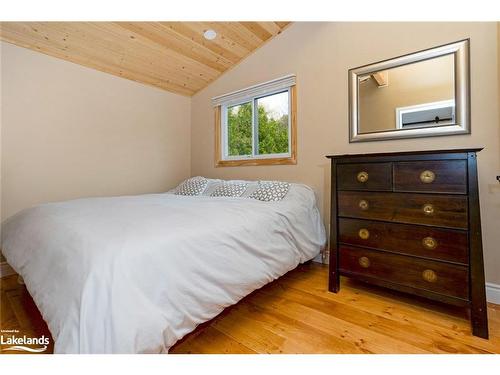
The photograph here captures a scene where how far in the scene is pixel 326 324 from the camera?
1424 millimetres

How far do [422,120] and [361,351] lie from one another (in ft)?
5.35

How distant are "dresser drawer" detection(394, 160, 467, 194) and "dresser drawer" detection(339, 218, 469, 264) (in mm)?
232

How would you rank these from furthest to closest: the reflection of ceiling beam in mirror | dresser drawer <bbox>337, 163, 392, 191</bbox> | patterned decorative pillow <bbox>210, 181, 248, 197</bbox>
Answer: patterned decorative pillow <bbox>210, 181, 248, 197</bbox>
the reflection of ceiling beam in mirror
dresser drawer <bbox>337, 163, 392, 191</bbox>

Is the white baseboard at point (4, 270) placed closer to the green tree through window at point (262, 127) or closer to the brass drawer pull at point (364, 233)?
the green tree through window at point (262, 127)

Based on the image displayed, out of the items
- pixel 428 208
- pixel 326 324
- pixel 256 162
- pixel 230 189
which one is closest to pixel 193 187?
pixel 230 189

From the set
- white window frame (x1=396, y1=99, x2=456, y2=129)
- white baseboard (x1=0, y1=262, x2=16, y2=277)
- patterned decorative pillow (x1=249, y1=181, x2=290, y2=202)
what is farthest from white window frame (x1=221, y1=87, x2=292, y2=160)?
white baseboard (x1=0, y1=262, x2=16, y2=277)

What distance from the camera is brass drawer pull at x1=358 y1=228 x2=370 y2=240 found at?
166 centimetres

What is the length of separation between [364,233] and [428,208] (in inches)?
15.8

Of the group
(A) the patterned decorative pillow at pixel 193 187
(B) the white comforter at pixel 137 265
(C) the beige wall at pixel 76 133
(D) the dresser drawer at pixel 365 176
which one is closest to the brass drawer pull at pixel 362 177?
(D) the dresser drawer at pixel 365 176

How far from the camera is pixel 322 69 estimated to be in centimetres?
234

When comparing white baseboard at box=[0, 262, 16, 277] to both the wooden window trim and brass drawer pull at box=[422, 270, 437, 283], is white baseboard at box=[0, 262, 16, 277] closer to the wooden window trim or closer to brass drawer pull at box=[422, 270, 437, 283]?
the wooden window trim

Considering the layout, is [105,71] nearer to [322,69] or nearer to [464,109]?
[322,69]

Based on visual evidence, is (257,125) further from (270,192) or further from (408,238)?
(408,238)
